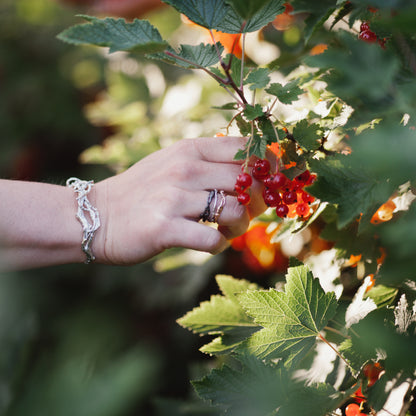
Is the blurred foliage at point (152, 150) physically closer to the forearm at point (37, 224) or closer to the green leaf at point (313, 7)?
the green leaf at point (313, 7)

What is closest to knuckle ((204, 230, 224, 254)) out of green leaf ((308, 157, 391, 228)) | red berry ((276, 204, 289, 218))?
red berry ((276, 204, 289, 218))

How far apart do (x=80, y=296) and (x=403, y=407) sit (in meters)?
1.48

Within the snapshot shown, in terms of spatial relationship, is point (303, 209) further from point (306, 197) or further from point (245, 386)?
point (245, 386)

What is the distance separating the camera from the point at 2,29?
228cm

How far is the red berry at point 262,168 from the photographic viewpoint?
0.65 meters

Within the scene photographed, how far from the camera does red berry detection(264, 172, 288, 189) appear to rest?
0.62 m

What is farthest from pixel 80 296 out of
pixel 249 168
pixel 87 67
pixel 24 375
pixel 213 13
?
pixel 24 375

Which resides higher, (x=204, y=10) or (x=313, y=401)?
(x=204, y=10)

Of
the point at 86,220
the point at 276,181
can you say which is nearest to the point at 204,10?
the point at 276,181

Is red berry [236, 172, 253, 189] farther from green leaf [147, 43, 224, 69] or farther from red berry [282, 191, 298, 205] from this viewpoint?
green leaf [147, 43, 224, 69]

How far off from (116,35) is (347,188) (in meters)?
0.33

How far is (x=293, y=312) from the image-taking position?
0.60 meters

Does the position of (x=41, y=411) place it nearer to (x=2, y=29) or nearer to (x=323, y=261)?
(x=323, y=261)

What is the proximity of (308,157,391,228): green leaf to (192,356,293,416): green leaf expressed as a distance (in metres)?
0.22
